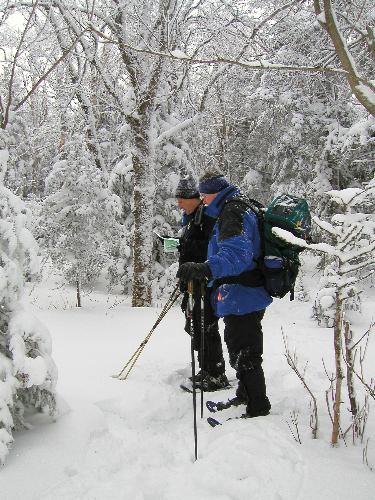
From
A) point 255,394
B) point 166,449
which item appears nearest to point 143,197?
point 255,394

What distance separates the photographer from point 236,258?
137 inches

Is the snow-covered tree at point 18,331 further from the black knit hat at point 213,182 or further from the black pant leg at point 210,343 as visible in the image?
the black pant leg at point 210,343

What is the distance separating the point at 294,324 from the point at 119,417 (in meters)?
5.63

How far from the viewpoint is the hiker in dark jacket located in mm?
4797

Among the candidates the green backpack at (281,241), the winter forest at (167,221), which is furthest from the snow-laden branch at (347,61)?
the green backpack at (281,241)

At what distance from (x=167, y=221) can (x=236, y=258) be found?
35.2 feet

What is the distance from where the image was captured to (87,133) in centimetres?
1281

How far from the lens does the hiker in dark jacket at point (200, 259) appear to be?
189 inches

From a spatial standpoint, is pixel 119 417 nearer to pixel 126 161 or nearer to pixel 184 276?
pixel 184 276

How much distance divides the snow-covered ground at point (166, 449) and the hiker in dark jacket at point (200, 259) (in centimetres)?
28

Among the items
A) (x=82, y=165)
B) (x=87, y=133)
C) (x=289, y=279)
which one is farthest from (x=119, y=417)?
(x=87, y=133)

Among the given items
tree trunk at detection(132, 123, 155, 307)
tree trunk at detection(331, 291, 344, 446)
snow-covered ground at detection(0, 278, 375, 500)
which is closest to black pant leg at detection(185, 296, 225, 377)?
snow-covered ground at detection(0, 278, 375, 500)

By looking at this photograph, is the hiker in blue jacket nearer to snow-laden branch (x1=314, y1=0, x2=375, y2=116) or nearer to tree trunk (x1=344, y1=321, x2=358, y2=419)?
tree trunk (x1=344, y1=321, x2=358, y2=419)

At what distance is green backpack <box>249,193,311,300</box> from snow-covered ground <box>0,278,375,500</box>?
3.85 ft
